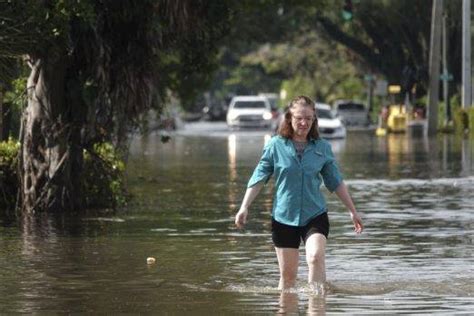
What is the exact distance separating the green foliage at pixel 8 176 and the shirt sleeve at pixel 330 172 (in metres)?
10.0

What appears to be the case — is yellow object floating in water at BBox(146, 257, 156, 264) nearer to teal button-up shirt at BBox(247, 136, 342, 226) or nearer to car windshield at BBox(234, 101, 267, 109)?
teal button-up shirt at BBox(247, 136, 342, 226)

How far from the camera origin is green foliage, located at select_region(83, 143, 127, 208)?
2191cm

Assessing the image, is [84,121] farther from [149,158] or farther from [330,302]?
[149,158]

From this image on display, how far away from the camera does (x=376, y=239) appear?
17.9 m

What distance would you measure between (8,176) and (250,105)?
54.4 metres

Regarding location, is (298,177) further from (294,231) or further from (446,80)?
(446,80)

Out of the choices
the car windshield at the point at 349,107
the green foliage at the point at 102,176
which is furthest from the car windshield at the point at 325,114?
the green foliage at the point at 102,176

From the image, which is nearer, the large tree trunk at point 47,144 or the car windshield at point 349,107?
the large tree trunk at point 47,144

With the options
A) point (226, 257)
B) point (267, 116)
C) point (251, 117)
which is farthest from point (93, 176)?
point (267, 116)

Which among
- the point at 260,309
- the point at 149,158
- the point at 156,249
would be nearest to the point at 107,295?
the point at 260,309

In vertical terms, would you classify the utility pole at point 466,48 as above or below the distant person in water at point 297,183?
above

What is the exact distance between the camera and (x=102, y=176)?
874 inches

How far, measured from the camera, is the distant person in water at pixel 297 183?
12172 mm

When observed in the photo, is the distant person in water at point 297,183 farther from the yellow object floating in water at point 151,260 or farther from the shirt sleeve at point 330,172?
the yellow object floating in water at point 151,260
